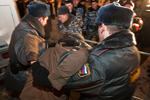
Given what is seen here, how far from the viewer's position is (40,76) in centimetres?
99

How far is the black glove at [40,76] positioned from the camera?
95 centimetres

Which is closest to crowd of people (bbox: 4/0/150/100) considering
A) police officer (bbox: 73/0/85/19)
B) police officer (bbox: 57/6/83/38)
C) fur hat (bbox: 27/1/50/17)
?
fur hat (bbox: 27/1/50/17)

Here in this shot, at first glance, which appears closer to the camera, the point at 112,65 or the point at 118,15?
the point at 112,65

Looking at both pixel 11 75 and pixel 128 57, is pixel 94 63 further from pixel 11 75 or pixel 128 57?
pixel 11 75

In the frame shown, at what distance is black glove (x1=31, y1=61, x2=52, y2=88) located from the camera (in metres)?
0.95

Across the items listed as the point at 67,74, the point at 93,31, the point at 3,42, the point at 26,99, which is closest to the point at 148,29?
the point at 93,31

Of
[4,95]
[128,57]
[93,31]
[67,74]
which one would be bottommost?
[4,95]

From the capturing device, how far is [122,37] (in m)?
0.92

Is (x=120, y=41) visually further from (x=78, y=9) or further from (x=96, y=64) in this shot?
(x=78, y=9)

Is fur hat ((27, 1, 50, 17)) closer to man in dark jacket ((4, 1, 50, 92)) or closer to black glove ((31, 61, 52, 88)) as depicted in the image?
man in dark jacket ((4, 1, 50, 92))

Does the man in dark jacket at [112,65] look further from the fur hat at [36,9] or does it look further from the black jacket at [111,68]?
the fur hat at [36,9]

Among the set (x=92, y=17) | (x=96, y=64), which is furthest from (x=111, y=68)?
(x=92, y=17)

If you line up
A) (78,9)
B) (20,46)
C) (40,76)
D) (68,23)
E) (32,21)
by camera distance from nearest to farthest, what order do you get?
(40,76)
(20,46)
(32,21)
(68,23)
(78,9)

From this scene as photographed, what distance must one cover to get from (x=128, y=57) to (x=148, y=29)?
3444 millimetres
